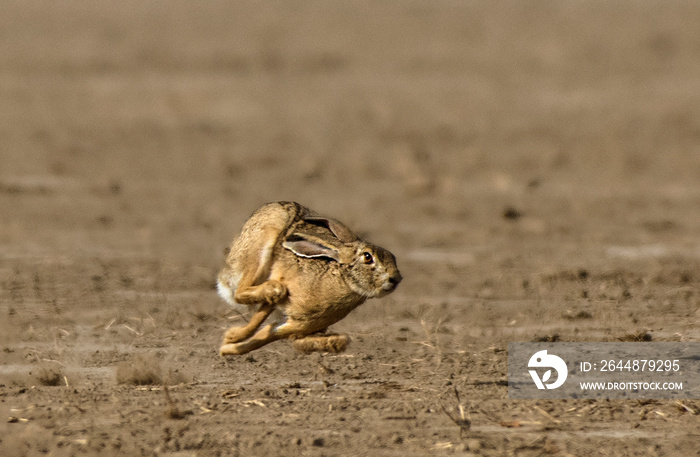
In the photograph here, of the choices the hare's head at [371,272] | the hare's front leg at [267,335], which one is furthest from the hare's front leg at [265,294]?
the hare's head at [371,272]

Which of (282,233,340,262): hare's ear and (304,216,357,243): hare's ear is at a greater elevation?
(304,216,357,243): hare's ear

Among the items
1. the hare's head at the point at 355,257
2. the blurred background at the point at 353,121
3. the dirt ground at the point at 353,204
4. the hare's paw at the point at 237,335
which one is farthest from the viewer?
the blurred background at the point at 353,121

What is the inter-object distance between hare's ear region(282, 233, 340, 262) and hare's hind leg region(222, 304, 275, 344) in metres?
0.38

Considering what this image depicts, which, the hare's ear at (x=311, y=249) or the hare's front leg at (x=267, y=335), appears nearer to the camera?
the hare's ear at (x=311, y=249)

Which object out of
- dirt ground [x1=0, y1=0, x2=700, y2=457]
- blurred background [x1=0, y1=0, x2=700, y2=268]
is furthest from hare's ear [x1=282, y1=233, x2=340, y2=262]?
blurred background [x1=0, y1=0, x2=700, y2=268]

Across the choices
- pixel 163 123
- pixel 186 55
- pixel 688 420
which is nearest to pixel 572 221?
pixel 688 420

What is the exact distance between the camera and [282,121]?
17719 millimetres

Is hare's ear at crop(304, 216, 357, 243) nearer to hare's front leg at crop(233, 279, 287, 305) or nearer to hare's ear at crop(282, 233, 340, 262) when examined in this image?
hare's ear at crop(282, 233, 340, 262)

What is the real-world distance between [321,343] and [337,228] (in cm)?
68

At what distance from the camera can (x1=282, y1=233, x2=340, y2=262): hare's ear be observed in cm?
637

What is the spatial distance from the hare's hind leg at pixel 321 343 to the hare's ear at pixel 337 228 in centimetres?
59

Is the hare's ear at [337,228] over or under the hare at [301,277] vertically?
over

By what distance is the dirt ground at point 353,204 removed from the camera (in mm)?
6078

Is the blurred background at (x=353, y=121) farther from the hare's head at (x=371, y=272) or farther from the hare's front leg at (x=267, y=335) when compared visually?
the hare's head at (x=371, y=272)
